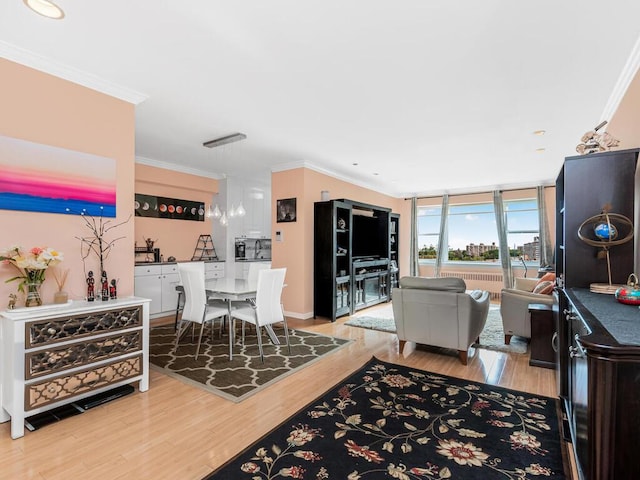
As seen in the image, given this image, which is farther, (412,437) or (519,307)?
(519,307)

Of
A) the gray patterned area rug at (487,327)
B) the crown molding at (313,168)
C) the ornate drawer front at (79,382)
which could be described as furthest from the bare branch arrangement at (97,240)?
the gray patterned area rug at (487,327)

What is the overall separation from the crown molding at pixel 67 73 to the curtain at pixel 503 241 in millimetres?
7547

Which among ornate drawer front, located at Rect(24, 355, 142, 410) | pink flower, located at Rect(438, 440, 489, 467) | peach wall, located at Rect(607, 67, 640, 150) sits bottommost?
pink flower, located at Rect(438, 440, 489, 467)

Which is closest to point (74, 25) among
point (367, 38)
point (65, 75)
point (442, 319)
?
point (65, 75)

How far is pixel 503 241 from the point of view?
759 cm

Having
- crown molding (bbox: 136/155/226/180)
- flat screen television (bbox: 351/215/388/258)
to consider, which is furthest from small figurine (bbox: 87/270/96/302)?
flat screen television (bbox: 351/215/388/258)

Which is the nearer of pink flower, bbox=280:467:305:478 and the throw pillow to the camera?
pink flower, bbox=280:467:305:478

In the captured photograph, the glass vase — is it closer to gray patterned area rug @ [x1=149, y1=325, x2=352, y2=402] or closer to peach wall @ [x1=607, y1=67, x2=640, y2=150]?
gray patterned area rug @ [x1=149, y1=325, x2=352, y2=402]

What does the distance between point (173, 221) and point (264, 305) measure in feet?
10.9

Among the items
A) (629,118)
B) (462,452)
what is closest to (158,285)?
(462,452)

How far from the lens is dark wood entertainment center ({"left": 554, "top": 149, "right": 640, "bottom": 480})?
1.05 m

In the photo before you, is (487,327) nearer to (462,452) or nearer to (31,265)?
(462,452)

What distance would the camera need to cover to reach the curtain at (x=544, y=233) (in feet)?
23.0

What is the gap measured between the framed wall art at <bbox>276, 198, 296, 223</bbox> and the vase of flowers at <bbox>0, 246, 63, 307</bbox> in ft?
11.2
